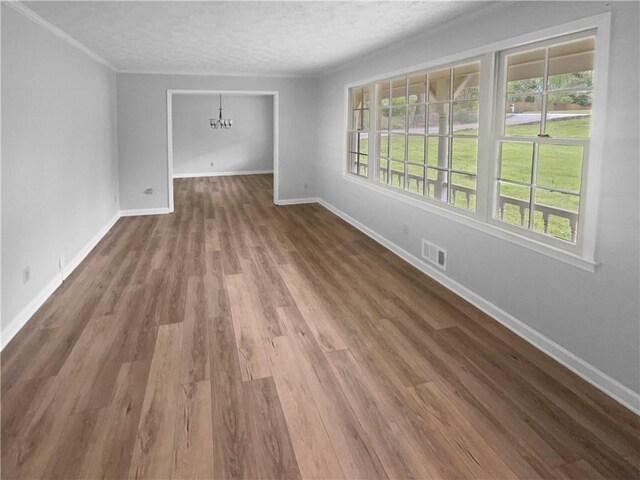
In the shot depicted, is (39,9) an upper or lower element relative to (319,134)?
upper

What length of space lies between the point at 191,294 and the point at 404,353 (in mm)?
2058

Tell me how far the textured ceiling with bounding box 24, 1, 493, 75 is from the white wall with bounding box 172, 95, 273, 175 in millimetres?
6580

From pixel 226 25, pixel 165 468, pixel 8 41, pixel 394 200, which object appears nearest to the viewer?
pixel 165 468

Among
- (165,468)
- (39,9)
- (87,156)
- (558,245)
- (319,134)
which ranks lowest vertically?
(165,468)

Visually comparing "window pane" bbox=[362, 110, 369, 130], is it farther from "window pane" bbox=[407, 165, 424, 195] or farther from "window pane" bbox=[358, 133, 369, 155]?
"window pane" bbox=[407, 165, 424, 195]

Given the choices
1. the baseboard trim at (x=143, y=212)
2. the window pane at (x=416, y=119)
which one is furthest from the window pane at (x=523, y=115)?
the baseboard trim at (x=143, y=212)

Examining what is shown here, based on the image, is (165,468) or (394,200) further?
(394,200)

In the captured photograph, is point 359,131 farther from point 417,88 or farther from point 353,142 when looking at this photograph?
point 417,88

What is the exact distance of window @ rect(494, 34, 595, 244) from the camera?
288 centimetres

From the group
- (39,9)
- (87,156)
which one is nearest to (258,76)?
(87,156)

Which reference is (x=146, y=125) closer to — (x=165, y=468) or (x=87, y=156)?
(x=87, y=156)

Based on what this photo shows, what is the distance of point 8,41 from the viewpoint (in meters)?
3.25

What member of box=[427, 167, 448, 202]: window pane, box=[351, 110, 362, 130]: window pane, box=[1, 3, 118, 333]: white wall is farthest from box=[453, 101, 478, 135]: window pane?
box=[1, 3, 118, 333]: white wall

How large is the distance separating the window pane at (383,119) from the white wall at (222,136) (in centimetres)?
783
